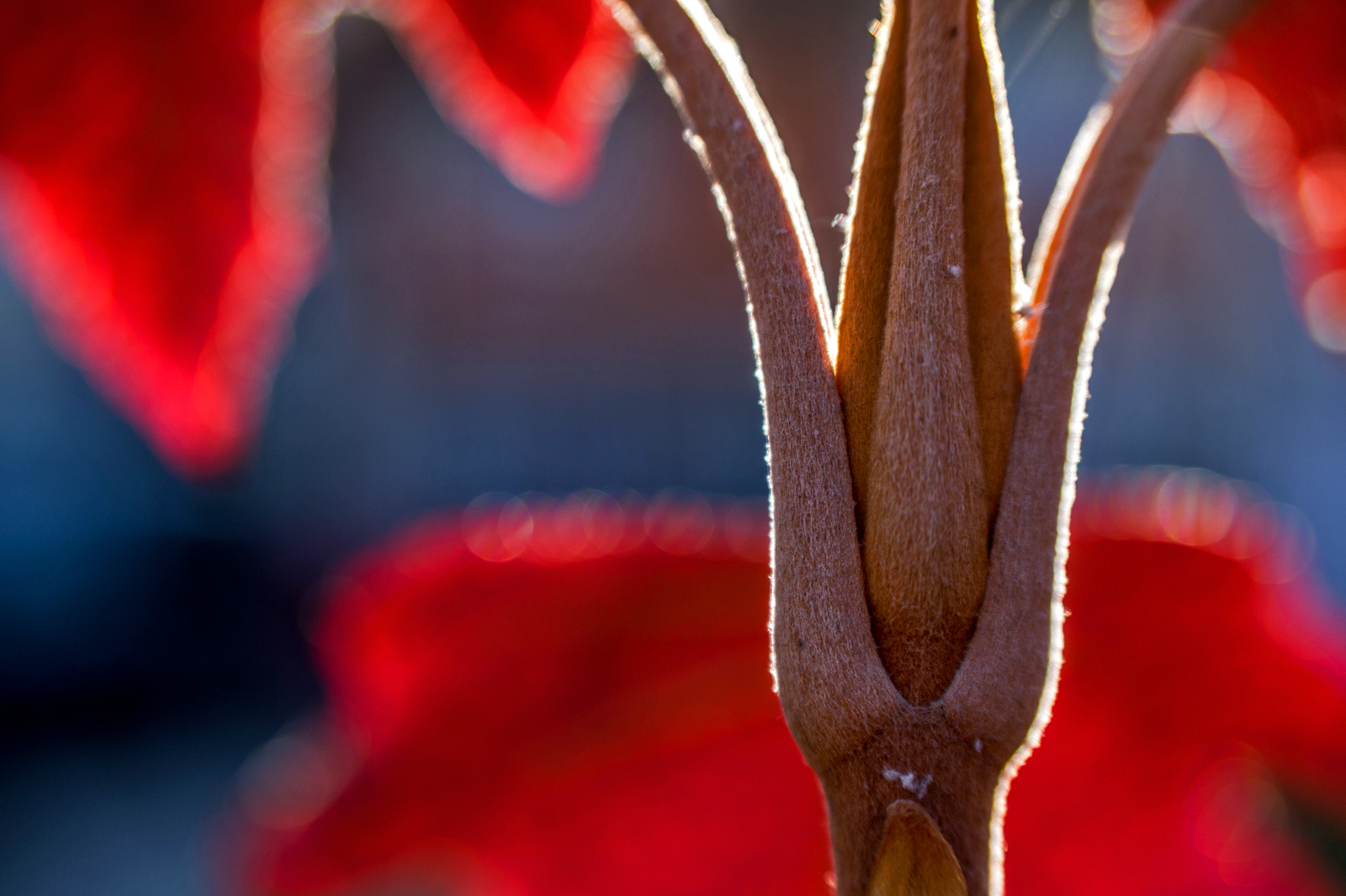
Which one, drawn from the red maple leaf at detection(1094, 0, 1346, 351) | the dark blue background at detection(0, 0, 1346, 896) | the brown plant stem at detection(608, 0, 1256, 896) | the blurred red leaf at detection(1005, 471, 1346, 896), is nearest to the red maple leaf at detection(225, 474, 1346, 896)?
the blurred red leaf at detection(1005, 471, 1346, 896)

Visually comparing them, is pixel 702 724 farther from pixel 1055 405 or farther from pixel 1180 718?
pixel 1055 405

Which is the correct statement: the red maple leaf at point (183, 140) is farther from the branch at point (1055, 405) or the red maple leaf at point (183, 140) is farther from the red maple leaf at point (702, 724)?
the branch at point (1055, 405)

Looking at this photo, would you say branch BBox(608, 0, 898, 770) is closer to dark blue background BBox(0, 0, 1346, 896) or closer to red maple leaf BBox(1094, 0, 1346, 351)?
red maple leaf BBox(1094, 0, 1346, 351)

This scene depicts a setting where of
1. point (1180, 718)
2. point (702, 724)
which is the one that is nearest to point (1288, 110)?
point (1180, 718)

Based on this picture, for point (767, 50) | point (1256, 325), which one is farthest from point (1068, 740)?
point (1256, 325)

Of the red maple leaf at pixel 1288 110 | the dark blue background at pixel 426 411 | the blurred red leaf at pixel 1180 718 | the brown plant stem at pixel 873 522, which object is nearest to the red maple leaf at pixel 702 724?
the blurred red leaf at pixel 1180 718

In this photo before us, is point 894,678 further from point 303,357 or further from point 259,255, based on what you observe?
point 303,357
